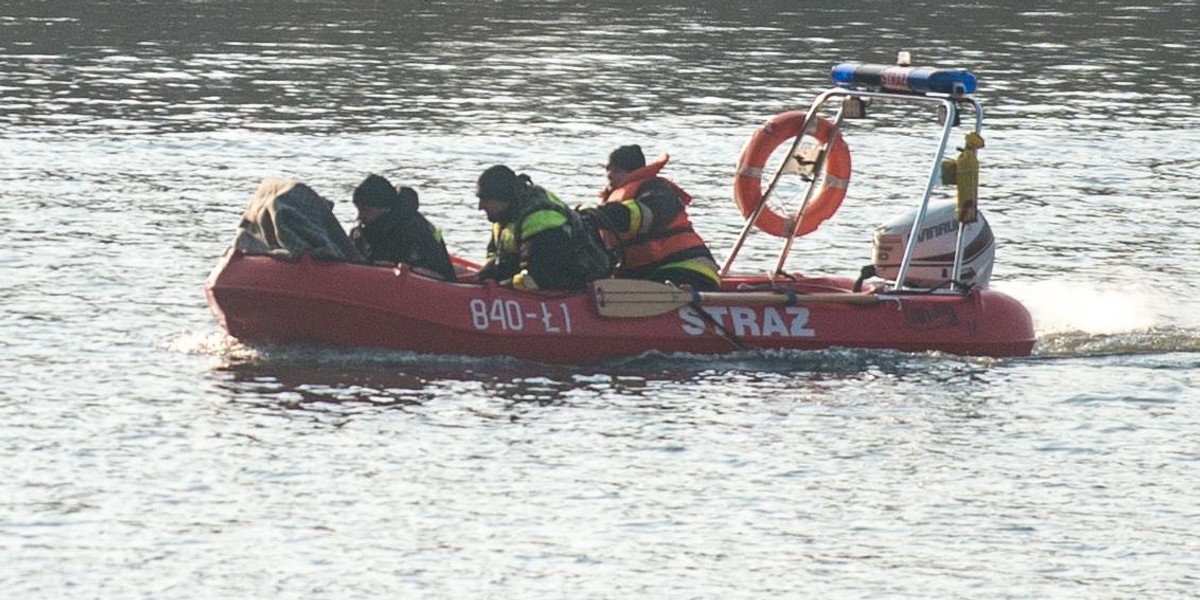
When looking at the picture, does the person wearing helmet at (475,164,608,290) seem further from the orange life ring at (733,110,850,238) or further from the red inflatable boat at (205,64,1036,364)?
the orange life ring at (733,110,850,238)

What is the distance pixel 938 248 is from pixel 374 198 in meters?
3.91

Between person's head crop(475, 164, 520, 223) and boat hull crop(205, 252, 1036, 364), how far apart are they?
53 centimetres

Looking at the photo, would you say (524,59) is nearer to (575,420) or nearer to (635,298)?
(635,298)

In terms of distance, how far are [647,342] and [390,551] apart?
15.1 feet

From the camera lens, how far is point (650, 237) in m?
16.2

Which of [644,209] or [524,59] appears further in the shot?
[524,59]

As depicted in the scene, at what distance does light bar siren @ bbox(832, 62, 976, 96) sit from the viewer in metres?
16.0

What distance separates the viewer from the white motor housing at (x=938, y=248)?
16.7 meters

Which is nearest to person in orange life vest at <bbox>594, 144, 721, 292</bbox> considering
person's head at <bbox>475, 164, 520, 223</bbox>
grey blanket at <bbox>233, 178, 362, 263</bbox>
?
person's head at <bbox>475, 164, 520, 223</bbox>

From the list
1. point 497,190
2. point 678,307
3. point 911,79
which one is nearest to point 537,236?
point 497,190

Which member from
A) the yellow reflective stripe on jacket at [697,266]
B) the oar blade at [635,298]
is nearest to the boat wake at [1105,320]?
the yellow reflective stripe on jacket at [697,266]

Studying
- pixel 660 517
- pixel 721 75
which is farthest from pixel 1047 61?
pixel 660 517

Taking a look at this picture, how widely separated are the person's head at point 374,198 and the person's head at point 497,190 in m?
0.59

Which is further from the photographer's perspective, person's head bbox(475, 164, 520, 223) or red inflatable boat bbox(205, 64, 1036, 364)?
person's head bbox(475, 164, 520, 223)
